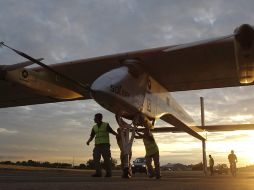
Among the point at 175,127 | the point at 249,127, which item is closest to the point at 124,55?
the point at 175,127

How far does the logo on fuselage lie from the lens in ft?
35.9

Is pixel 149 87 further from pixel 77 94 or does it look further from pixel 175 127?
pixel 175 127

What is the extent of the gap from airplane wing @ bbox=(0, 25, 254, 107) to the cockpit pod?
2.26ft

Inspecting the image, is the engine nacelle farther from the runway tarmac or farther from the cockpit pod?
the cockpit pod

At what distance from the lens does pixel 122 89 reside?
11320 millimetres

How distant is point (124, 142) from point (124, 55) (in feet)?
10.8

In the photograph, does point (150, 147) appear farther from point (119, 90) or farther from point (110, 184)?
point (110, 184)

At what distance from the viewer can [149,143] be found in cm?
1255

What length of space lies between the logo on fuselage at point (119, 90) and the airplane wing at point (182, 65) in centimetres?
163

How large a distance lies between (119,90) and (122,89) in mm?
165

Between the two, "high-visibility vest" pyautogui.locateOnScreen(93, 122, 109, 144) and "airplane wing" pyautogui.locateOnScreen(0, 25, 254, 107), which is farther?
"high-visibility vest" pyautogui.locateOnScreen(93, 122, 109, 144)

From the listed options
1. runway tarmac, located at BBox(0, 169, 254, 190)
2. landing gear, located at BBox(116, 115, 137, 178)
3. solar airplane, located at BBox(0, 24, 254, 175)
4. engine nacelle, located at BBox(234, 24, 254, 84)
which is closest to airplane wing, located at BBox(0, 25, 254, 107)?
solar airplane, located at BBox(0, 24, 254, 175)

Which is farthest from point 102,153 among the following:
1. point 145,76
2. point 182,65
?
point 182,65

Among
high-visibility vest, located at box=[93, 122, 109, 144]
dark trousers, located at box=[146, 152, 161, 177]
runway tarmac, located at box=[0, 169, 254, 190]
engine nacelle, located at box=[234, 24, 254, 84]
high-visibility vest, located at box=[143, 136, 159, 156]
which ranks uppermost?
engine nacelle, located at box=[234, 24, 254, 84]
